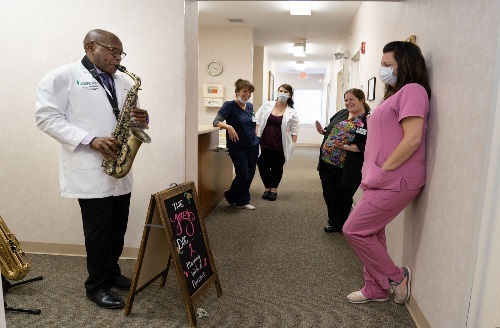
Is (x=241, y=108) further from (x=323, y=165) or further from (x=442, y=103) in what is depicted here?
(x=442, y=103)

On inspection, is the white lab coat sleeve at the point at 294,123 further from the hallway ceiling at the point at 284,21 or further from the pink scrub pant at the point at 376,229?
the pink scrub pant at the point at 376,229

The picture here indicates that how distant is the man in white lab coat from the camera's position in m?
2.06

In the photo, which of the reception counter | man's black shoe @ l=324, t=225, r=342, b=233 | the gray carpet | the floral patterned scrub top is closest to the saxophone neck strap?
the gray carpet

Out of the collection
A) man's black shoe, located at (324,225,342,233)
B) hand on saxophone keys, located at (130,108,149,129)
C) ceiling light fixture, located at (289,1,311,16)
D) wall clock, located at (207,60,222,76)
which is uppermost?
ceiling light fixture, located at (289,1,311,16)

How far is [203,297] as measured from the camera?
94.0 inches

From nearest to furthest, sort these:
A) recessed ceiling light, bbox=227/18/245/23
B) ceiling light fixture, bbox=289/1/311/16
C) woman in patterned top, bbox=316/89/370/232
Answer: woman in patterned top, bbox=316/89/370/232 → ceiling light fixture, bbox=289/1/311/16 → recessed ceiling light, bbox=227/18/245/23

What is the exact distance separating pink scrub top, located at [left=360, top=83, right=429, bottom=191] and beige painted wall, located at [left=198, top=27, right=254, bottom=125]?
17.6 feet

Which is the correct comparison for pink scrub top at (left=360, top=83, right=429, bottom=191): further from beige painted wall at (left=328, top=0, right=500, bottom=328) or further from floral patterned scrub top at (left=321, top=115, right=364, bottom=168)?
floral patterned scrub top at (left=321, top=115, right=364, bottom=168)

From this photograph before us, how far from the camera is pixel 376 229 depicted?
2.17m

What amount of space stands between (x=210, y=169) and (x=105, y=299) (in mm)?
2158

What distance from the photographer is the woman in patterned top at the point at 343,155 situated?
322cm

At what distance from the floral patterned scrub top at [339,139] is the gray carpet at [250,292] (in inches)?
29.3

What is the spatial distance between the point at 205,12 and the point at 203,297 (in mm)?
5020

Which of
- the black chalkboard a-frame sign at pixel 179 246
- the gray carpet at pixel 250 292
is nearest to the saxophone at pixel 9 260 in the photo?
the gray carpet at pixel 250 292
